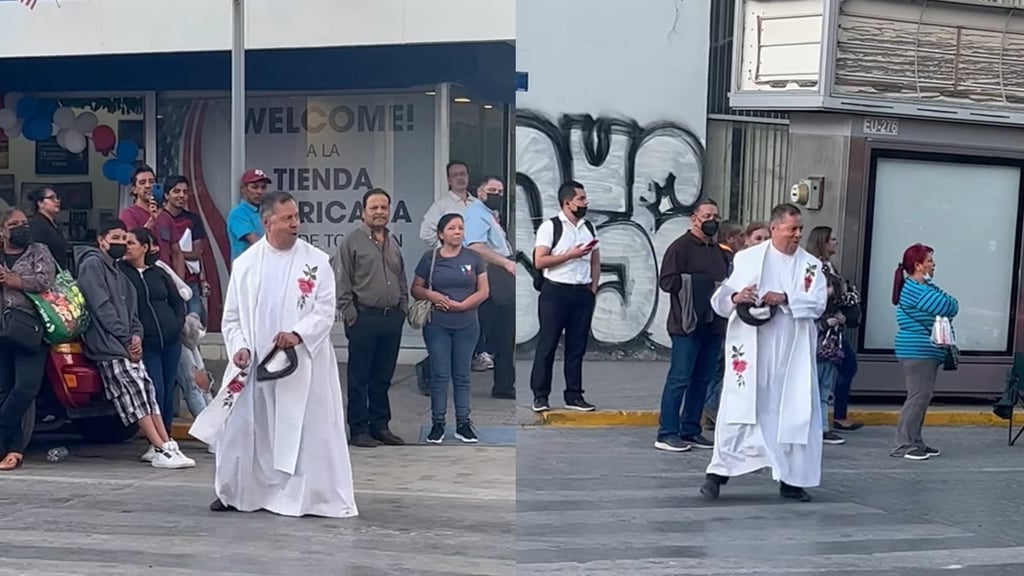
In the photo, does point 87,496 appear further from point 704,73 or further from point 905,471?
point 704,73

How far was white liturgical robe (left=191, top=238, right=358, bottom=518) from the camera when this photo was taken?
22.5 ft

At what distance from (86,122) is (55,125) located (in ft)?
0.95

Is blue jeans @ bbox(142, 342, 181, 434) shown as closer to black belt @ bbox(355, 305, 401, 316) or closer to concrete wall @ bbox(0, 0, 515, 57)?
black belt @ bbox(355, 305, 401, 316)

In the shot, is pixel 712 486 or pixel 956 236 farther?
pixel 956 236

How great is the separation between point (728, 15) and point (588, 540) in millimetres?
7181

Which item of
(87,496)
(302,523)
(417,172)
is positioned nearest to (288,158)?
(417,172)

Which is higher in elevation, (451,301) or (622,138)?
(622,138)

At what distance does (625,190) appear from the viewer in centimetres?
1283

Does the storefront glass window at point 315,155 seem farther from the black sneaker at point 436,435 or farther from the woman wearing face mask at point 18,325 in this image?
the woman wearing face mask at point 18,325


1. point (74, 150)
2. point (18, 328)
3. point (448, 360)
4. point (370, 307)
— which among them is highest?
point (74, 150)

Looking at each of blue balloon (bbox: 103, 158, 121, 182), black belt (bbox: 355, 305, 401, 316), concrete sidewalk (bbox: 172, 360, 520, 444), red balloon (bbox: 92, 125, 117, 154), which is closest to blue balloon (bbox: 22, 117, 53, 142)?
red balloon (bbox: 92, 125, 117, 154)

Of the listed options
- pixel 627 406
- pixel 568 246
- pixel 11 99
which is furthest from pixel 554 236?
pixel 11 99

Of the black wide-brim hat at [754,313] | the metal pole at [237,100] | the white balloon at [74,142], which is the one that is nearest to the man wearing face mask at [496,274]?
the metal pole at [237,100]

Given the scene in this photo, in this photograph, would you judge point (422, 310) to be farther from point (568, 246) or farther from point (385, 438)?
point (568, 246)
